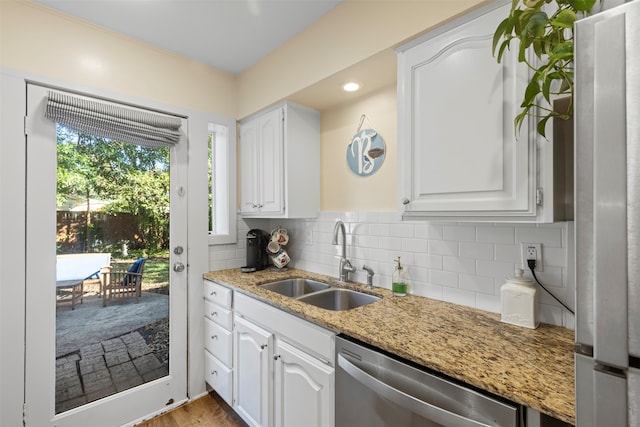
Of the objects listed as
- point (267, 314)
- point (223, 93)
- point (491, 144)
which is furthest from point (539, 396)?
point (223, 93)

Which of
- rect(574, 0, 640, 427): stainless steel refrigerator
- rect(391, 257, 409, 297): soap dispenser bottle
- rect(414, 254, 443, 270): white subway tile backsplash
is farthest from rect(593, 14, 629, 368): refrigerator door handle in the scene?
rect(391, 257, 409, 297): soap dispenser bottle

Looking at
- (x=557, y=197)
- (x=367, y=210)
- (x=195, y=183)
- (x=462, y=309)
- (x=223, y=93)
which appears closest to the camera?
(x=557, y=197)

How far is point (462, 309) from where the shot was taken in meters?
1.40

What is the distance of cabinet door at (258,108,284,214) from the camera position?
2.12 metres

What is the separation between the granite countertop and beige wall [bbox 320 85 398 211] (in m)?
0.69

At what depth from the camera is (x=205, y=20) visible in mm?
1819

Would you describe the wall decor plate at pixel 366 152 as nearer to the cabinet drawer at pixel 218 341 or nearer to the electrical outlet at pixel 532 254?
the electrical outlet at pixel 532 254

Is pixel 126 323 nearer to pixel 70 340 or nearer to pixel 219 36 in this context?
pixel 70 340

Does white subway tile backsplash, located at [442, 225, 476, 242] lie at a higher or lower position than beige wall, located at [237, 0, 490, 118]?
lower

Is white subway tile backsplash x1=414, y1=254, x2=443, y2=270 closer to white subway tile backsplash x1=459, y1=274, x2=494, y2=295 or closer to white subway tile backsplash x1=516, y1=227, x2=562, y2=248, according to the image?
white subway tile backsplash x1=459, y1=274, x2=494, y2=295

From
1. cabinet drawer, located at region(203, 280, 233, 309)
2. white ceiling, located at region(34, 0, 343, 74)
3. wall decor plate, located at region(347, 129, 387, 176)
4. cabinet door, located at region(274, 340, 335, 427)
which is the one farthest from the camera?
cabinet drawer, located at region(203, 280, 233, 309)

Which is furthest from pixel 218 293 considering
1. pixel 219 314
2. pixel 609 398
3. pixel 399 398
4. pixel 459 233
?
pixel 609 398

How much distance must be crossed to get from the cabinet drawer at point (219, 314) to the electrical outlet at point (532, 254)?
1.72m

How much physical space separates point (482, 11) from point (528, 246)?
3.23 ft
